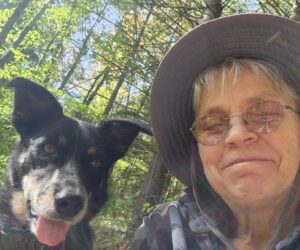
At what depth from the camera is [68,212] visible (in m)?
3.18

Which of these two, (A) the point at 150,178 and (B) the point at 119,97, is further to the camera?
(B) the point at 119,97

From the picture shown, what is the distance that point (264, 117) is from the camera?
6.31 feet

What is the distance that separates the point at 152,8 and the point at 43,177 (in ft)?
11.5

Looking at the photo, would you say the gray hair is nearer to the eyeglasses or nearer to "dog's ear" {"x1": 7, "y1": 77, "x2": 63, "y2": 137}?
the eyeglasses

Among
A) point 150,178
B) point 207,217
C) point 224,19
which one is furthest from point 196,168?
point 150,178

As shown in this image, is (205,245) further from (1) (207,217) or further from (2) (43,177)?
(2) (43,177)

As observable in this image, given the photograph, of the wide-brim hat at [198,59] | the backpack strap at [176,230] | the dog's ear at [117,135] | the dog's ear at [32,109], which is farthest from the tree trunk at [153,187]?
the backpack strap at [176,230]

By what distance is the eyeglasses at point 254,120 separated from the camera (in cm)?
192

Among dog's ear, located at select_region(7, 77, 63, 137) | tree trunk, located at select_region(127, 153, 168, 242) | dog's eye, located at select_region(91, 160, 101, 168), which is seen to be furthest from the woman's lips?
tree trunk, located at select_region(127, 153, 168, 242)

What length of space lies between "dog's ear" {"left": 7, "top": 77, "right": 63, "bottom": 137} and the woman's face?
210 cm

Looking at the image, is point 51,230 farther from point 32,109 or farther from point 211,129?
point 211,129

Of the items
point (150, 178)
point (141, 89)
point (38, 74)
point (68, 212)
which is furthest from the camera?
point (38, 74)

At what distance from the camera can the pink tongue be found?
3.13m

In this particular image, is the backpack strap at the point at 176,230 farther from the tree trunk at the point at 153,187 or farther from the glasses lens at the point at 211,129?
the tree trunk at the point at 153,187
